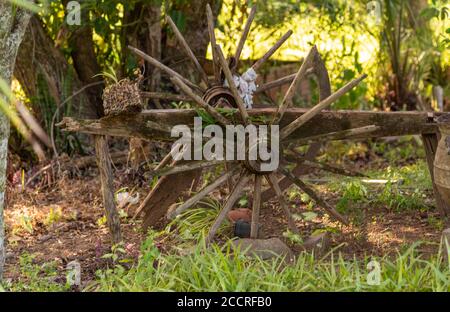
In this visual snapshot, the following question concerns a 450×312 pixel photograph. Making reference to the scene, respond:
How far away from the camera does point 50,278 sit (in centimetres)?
469

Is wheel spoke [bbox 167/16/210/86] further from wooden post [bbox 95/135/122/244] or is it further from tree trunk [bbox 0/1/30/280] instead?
tree trunk [bbox 0/1/30/280]

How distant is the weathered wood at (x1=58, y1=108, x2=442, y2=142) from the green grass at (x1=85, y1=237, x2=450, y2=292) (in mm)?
908

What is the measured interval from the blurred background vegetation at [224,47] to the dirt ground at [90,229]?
40.6 inches

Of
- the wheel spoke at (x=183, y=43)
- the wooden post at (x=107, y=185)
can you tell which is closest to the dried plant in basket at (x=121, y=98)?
the wooden post at (x=107, y=185)

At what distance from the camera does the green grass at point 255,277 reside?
3.94 m

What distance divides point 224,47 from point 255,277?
474 cm

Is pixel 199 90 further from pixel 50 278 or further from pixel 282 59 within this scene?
pixel 282 59

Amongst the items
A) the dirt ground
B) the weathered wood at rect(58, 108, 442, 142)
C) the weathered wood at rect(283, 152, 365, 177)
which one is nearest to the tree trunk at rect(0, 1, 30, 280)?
A: the weathered wood at rect(58, 108, 442, 142)

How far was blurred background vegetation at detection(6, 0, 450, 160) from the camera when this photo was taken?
298 inches

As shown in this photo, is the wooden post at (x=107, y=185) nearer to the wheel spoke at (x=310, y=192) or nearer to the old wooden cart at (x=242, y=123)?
the old wooden cart at (x=242, y=123)

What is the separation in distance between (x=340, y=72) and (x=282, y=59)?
81 cm

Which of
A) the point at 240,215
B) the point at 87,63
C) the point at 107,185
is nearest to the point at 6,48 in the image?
the point at 107,185

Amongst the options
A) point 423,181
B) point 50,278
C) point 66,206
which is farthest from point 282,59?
point 50,278
